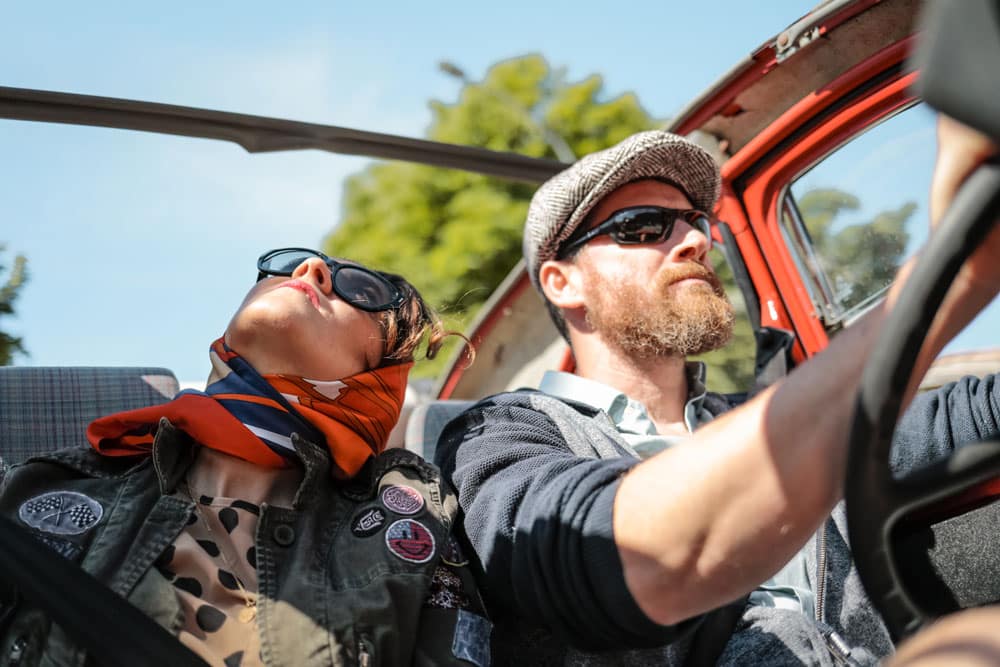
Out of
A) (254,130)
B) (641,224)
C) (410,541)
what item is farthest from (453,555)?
(254,130)

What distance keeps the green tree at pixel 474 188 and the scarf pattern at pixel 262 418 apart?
969 cm

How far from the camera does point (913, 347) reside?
2.43 ft

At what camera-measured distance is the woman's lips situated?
1737 millimetres

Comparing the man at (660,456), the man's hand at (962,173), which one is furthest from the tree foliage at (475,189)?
the man's hand at (962,173)

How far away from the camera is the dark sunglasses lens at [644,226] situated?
235 cm

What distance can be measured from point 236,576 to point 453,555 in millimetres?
356

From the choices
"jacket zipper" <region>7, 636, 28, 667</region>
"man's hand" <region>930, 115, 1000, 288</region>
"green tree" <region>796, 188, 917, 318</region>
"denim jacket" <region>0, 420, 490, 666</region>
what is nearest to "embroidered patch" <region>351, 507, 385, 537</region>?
"denim jacket" <region>0, 420, 490, 666</region>

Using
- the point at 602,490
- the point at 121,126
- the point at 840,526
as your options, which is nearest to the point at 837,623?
the point at 840,526

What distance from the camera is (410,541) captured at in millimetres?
1510

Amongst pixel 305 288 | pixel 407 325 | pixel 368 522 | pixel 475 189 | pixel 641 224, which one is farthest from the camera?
pixel 475 189

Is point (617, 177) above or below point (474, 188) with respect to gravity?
below

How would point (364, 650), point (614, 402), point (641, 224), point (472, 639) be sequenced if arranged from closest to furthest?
1. point (364, 650)
2. point (472, 639)
3. point (614, 402)
4. point (641, 224)

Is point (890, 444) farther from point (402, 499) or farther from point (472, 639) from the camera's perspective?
point (402, 499)

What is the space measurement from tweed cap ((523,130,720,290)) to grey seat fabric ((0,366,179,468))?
104 centimetres
